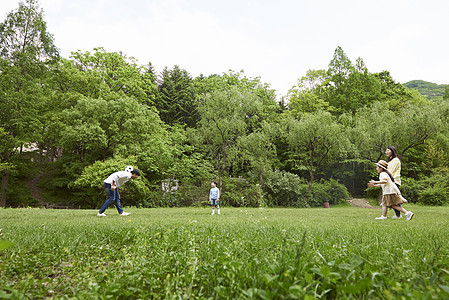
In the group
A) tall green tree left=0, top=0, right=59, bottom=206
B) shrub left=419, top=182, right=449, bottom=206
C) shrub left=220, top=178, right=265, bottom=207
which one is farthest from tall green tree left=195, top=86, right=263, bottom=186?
shrub left=419, top=182, right=449, bottom=206

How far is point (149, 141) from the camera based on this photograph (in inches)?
930

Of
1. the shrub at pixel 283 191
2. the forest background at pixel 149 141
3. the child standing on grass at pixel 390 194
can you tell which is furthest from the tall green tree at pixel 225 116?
the child standing on grass at pixel 390 194

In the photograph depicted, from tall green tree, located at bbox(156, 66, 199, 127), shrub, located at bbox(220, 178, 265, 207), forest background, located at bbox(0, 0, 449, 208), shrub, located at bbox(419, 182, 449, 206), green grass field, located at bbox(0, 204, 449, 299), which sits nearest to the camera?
green grass field, located at bbox(0, 204, 449, 299)

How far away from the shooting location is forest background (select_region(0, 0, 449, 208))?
→ 21.6 m

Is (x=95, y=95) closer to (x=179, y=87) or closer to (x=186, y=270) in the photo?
(x=179, y=87)

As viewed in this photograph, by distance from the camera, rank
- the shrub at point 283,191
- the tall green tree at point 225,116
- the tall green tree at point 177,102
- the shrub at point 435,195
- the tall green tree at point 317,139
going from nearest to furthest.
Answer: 1. the tall green tree at point 225,116
2. the shrub at point 435,195
3. the shrub at point 283,191
4. the tall green tree at point 317,139
5. the tall green tree at point 177,102

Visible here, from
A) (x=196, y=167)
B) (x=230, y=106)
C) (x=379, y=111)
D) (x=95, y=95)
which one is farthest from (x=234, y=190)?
(x=379, y=111)

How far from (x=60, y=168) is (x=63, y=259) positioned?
2804cm

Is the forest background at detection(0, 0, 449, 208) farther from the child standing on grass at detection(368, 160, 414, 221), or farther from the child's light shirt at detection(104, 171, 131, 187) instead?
the child standing on grass at detection(368, 160, 414, 221)

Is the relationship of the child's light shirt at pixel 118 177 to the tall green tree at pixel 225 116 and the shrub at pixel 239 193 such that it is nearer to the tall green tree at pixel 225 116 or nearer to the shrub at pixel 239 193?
the shrub at pixel 239 193

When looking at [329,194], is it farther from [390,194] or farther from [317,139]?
[390,194]

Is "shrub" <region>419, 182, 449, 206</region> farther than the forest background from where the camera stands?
Yes

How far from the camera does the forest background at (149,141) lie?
70.9ft

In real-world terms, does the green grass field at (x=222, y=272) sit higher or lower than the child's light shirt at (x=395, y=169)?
lower
